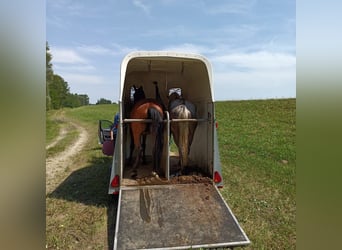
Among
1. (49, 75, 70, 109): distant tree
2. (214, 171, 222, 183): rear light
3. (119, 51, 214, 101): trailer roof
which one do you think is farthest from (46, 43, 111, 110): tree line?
(214, 171, 222, 183): rear light

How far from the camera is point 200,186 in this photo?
4.15 meters

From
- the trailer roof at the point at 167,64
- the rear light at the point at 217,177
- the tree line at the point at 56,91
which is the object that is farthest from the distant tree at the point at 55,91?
the rear light at the point at 217,177

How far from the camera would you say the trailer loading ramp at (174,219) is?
9.93 ft

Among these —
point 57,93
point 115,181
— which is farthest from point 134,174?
point 57,93

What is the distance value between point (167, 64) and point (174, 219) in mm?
3072

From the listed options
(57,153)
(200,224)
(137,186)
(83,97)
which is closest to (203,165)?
(137,186)

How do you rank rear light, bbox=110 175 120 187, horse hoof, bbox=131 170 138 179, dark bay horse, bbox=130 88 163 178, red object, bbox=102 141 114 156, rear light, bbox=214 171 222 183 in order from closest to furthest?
1. rear light, bbox=110 175 120 187
2. rear light, bbox=214 171 222 183
3. dark bay horse, bbox=130 88 163 178
4. horse hoof, bbox=131 170 138 179
5. red object, bbox=102 141 114 156

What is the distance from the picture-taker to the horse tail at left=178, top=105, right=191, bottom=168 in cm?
442

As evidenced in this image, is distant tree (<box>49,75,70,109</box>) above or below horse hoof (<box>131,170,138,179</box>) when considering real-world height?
above

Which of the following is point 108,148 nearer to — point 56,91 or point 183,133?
point 183,133

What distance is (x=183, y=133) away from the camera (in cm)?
446

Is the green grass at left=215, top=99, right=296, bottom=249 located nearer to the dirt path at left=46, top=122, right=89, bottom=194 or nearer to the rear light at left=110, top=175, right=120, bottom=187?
the rear light at left=110, top=175, right=120, bottom=187
